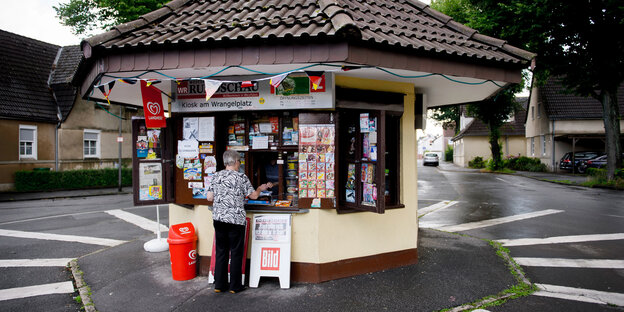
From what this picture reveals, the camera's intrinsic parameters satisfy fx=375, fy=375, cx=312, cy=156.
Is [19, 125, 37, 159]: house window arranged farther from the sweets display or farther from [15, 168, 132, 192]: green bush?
the sweets display

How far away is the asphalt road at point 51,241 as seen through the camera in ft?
16.9

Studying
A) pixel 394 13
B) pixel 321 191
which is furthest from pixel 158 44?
pixel 394 13

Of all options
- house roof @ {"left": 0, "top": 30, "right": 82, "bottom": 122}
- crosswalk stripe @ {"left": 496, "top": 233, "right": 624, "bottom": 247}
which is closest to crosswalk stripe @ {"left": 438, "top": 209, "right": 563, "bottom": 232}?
crosswalk stripe @ {"left": 496, "top": 233, "right": 624, "bottom": 247}

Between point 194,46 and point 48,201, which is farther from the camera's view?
point 48,201

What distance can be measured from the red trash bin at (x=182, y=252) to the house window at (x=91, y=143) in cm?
2004

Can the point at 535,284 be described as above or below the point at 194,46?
below

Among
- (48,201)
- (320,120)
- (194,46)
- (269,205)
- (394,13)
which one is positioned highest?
(394,13)

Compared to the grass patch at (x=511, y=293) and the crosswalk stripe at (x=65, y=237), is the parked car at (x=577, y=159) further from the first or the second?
the crosswalk stripe at (x=65, y=237)

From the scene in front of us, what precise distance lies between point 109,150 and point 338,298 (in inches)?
899

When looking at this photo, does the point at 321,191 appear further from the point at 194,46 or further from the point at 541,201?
the point at 541,201

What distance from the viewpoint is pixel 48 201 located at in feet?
52.7

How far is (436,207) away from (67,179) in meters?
18.5

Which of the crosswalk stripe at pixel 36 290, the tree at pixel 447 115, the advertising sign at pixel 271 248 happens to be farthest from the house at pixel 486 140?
the crosswalk stripe at pixel 36 290

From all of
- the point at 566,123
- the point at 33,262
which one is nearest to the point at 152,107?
the point at 33,262
